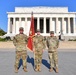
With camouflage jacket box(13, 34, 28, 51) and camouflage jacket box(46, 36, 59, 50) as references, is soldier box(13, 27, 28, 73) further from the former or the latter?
camouflage jacket box(46, 36, 59, 50)

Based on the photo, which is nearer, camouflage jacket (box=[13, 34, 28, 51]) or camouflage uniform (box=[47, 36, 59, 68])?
camouflage jacket (box=[13, 34, 28, 51])

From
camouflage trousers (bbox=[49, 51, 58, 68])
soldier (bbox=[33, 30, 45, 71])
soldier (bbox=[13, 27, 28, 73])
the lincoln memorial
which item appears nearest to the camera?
soldier (bbox=[13, 27, 28, 73])

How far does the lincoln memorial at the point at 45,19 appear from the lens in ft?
243

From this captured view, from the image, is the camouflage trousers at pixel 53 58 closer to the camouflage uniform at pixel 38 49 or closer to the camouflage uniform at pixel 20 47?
the camouflage uniform at pixel 38 49

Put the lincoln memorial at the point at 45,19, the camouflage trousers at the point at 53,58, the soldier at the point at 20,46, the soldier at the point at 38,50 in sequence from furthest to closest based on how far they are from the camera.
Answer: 1. the lincoln memorial at the point at 45,19
2. the soldier at the point at 38,50
3. the camouflage trousers at the point at 53,58
4. the soldier at the point at 20,46

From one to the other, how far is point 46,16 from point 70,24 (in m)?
11.3

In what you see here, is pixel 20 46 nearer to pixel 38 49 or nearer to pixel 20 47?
pixel 20 47

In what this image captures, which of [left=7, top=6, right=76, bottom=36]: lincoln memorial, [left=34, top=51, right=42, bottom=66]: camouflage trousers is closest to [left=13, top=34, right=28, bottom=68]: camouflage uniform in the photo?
[left=34, top=51, right=42, bottom=66]: camouflage trousers

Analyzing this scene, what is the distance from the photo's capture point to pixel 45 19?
74.1m

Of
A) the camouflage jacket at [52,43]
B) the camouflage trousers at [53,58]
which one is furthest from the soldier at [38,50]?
the camouflage trousers at [53,58]

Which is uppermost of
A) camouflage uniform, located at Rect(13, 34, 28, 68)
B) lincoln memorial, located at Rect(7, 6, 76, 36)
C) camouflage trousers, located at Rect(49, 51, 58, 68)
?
lincoln memorial, located at Rect(7, 6, 76, 36)

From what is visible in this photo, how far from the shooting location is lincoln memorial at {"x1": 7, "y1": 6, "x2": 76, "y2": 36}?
74.1m

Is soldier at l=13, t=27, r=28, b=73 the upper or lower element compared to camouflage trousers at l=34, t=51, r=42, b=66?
upper

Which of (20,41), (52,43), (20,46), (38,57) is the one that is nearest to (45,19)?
(52,43)
